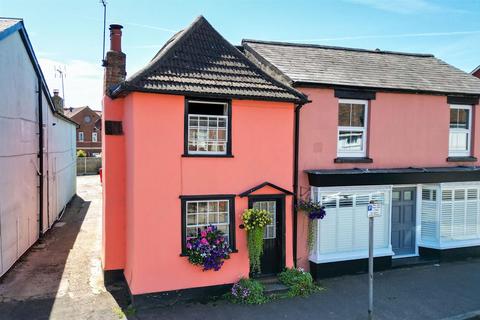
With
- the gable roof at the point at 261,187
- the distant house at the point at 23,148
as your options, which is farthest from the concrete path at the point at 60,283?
the gable roof at the point at 261,187

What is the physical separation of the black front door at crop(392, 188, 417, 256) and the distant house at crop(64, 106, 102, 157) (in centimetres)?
5601

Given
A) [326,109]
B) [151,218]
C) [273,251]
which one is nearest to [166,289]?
[151,218]

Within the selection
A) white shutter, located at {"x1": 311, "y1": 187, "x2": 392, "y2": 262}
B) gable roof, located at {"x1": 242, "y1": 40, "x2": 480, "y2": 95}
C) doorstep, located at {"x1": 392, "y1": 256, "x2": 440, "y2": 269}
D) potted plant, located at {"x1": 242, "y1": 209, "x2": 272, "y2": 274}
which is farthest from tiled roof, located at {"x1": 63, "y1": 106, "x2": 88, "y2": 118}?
doorstep, located at {"x1": 392, "y1": 256, "x2": 440, "y2": 269}

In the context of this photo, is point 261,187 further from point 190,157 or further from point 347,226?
point 347,226

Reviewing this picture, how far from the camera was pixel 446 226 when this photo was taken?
42.0 feet

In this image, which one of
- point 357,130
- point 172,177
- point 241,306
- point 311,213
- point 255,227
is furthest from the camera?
point 357,130

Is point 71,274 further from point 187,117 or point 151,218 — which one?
point 187,117

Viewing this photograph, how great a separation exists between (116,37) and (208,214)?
5.80 m

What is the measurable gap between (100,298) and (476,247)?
1215 centimetres

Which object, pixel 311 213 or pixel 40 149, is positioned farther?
pixel 40 149

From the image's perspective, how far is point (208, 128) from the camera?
9773mm

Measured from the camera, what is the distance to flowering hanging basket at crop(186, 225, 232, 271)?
30.2 ft

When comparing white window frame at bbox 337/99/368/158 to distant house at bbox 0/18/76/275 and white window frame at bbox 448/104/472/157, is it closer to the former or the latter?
white window frame at bbox 448/104/472/157

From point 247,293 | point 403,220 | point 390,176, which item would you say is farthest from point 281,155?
point 403,220
